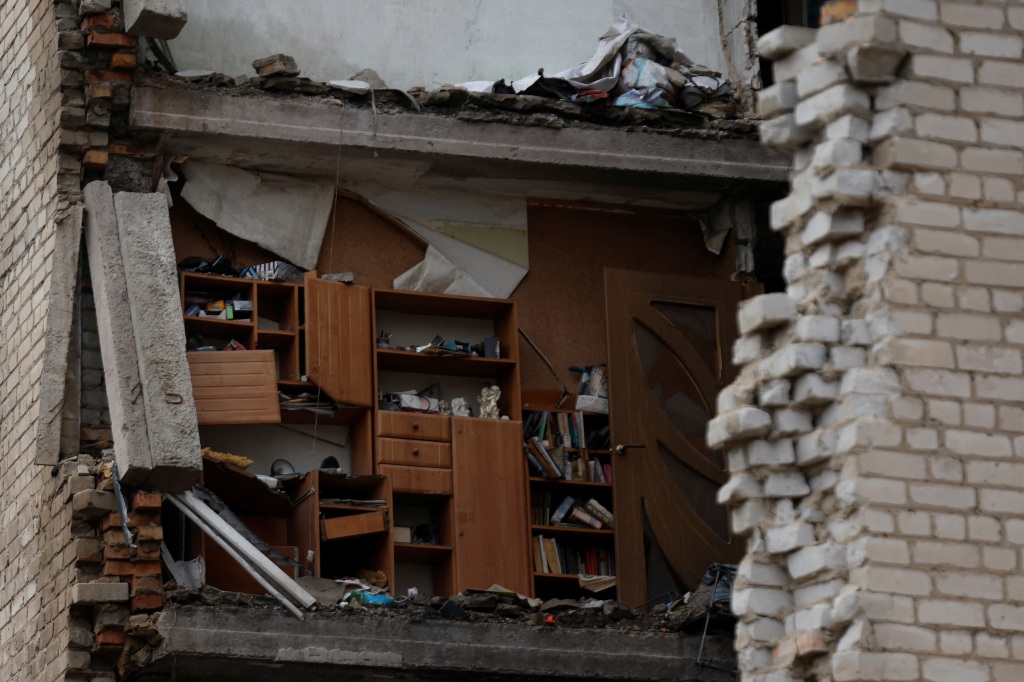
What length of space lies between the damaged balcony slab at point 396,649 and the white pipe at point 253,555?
0.43ft

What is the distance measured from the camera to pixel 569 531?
45.4ft

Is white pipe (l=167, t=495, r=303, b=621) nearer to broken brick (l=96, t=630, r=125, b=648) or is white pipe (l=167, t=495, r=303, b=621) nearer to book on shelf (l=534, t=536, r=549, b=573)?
broken brick (l=96, t=630, r=125, b=648)

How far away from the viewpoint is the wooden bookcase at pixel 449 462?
43.9 feet

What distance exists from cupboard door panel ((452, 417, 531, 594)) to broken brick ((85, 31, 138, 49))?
10.3 feet

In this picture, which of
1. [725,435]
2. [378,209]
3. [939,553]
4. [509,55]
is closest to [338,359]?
[378,209]

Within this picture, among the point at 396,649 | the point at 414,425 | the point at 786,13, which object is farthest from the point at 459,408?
the point at 786,13

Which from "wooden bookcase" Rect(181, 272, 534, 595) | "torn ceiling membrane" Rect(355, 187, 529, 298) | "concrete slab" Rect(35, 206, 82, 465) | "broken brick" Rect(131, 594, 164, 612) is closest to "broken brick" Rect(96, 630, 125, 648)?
"broken brick" Rect(131, 594, 164, 612)

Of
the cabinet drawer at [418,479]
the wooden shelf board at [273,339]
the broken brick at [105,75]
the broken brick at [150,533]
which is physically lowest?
the broken brick at [150,533]

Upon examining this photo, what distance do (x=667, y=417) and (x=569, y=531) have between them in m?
1.01

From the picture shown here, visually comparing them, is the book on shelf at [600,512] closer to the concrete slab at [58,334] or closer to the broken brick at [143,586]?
the broken brick at [143,586]

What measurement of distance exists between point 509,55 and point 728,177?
175cm

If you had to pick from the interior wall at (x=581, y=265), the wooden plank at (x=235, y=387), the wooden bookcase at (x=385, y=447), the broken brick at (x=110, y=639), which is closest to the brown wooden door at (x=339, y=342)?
the wooden bookcase at (x=385, y=447)

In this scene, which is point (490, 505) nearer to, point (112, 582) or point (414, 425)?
point (414, 425)

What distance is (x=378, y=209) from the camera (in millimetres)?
14156
